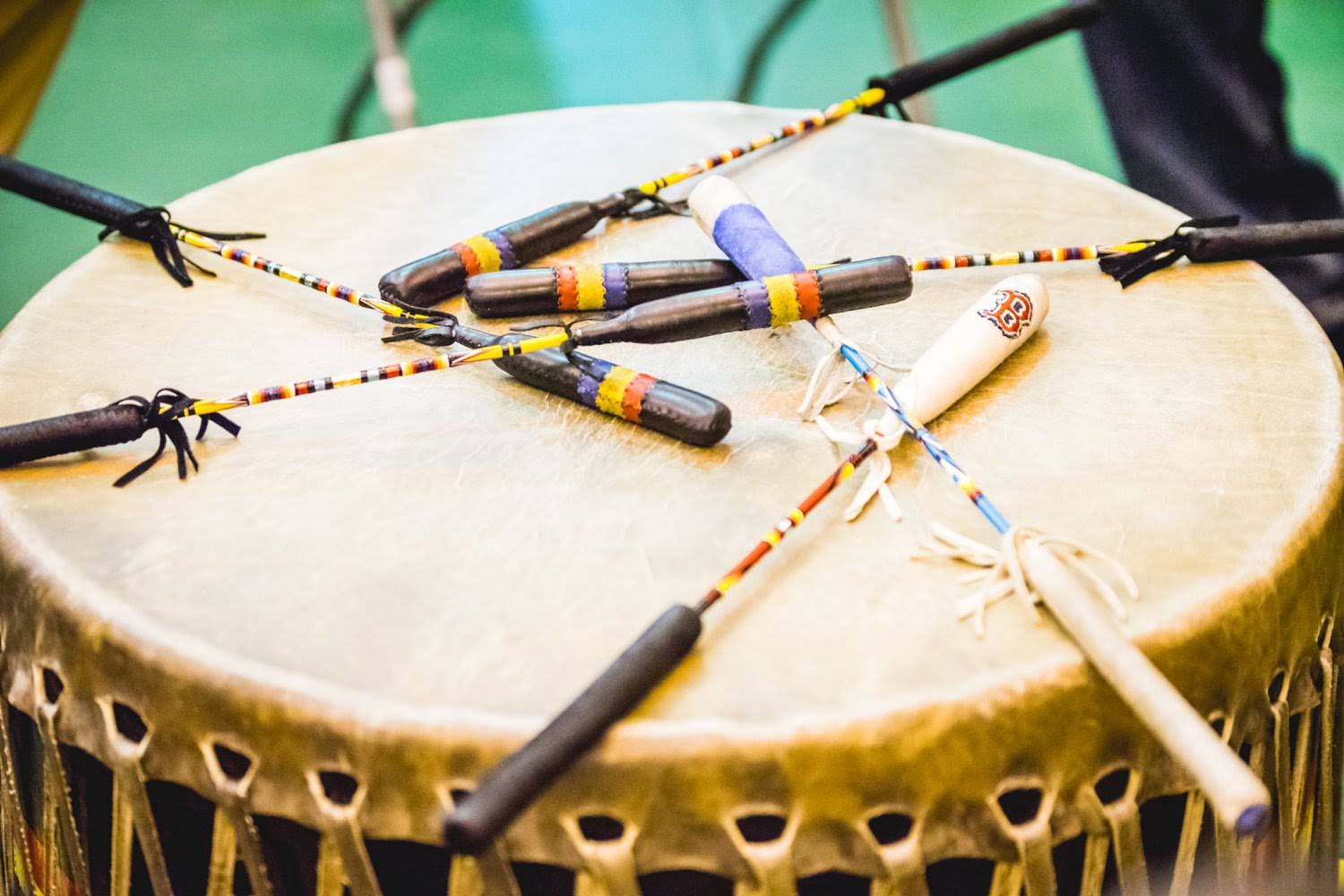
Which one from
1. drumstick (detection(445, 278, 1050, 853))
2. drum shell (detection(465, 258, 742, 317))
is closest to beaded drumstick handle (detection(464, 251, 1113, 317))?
drum shell (detection(465, 258, 742, 317))

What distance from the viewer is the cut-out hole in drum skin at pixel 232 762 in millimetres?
792

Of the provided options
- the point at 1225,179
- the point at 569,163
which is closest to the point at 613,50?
the point at 1225,179

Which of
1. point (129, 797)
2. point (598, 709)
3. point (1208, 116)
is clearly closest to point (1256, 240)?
point (598, 709)

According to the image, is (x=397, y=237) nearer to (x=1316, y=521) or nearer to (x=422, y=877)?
(x=422, y=877)

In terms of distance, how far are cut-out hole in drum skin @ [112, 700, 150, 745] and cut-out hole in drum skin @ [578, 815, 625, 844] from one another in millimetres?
306

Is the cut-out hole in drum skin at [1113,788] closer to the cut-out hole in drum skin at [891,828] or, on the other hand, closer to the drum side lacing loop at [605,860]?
the cut-out hole in drum skin at [891,828]

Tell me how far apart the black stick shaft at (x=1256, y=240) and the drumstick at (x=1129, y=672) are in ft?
1.27

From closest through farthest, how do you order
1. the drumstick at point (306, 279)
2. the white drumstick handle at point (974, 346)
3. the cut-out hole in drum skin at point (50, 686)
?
the cut-out hole in drum skin at point (50, 686)
the white drumstick handle at point (974, 346)
the drumstick at point (306, 279)

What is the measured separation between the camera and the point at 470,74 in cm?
326

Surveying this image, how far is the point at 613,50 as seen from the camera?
3.39 m

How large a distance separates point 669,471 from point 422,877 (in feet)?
1.06

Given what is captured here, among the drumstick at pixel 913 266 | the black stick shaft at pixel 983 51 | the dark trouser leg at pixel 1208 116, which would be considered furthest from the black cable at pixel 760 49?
the drumstick at pixel 913 266

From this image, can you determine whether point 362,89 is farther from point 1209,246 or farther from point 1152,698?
point 1152,698

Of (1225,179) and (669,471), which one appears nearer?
(669,471)
